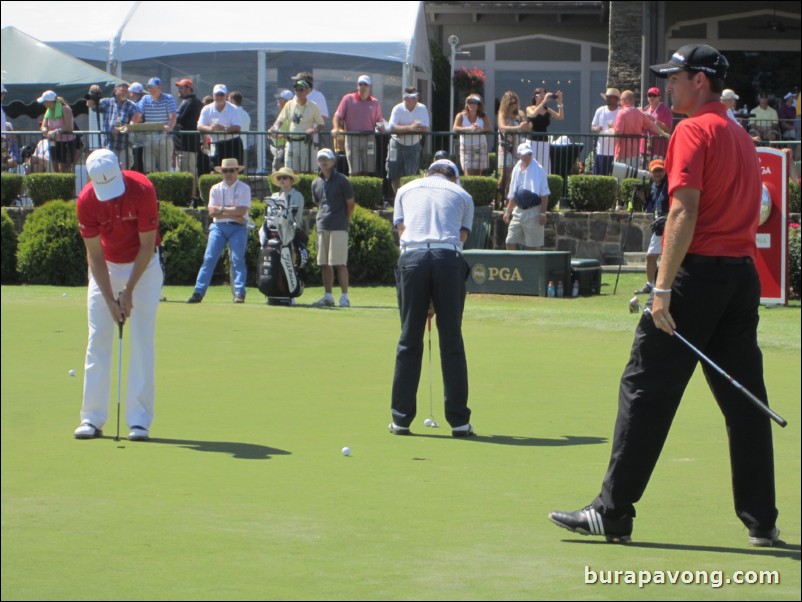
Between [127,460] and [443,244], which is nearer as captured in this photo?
[127,460]

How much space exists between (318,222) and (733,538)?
12.9 meters

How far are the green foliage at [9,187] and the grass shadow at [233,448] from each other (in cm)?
1481

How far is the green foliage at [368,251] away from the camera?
21.8 metres

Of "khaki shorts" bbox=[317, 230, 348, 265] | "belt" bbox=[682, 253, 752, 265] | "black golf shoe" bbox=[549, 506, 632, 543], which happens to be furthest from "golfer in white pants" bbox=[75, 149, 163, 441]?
"khaki shorts" bbox=[317, 230, 348, 265]

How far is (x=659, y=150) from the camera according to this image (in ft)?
76.5

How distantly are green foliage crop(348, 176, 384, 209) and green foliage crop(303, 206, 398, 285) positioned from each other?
2.91 ft

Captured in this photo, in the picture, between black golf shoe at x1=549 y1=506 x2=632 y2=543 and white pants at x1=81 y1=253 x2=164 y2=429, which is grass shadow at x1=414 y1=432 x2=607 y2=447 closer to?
white pants at x1=81 y1=253 x2=164 y2=429

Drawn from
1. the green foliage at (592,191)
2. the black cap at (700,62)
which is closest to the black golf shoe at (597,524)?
the black cap at (700,62)

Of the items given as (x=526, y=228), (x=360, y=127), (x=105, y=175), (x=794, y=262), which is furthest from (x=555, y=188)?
(x=105, y=175)

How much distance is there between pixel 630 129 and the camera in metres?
23.5

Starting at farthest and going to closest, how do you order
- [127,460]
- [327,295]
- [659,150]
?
[659,150]
[327,295]
[127,460]

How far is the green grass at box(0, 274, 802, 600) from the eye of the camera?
6.00m

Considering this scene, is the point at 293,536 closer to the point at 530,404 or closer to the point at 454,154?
the point at 530,404

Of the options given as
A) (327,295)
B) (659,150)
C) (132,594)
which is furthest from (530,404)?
(659,150)
